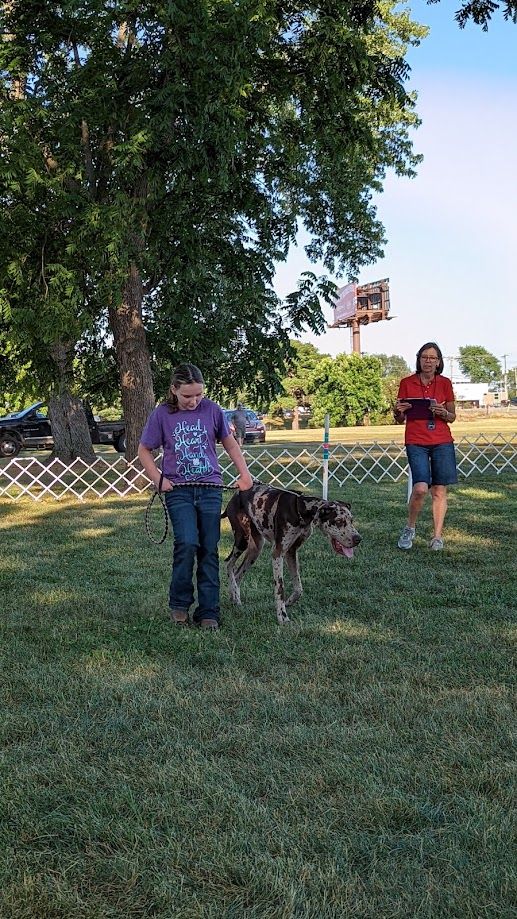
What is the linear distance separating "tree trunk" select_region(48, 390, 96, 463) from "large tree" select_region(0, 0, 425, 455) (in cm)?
425

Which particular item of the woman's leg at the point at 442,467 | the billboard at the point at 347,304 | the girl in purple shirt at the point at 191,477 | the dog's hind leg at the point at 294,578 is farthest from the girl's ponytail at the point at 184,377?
the billboard at the point at 347,304

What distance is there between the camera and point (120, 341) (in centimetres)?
1412

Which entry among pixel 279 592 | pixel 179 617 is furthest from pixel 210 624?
pixel 279 592

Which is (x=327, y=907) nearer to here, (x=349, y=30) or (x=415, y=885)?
(x=415, y=885)

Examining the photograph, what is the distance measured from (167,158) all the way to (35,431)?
56.4 ft

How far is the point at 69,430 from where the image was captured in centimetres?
1942

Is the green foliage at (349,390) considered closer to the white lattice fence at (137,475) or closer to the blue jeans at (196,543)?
the white lattice fence at (137,475)

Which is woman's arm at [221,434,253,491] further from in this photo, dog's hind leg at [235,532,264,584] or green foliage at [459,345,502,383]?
green foliage at [459,345,502,383]

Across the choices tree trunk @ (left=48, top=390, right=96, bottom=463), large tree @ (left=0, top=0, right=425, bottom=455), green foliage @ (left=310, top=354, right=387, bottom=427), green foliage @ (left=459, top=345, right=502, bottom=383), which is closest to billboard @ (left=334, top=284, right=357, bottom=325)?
green foliage @ (left=310, top=354, right=387, bottom=427)

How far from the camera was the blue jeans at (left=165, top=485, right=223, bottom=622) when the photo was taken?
5.20 m

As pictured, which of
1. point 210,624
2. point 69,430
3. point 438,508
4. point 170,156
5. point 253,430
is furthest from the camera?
point 253,430

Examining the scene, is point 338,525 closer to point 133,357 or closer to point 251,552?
point 251,552

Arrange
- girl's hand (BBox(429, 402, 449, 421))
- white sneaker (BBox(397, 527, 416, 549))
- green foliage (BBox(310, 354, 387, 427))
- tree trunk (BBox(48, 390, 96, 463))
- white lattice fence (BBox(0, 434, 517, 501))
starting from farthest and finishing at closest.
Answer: green foliage (BBox(310, 354, 387, 427)) → tree trunk (BBox(48, 390, 96, 463)) → white lattice fence (BBox(0, 434, 517, 501)) → white sneaker (BBox(397, 527, 416, 549)) → girl's hand (BBox(429, 402, 449, 421))

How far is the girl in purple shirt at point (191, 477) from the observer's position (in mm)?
5180
